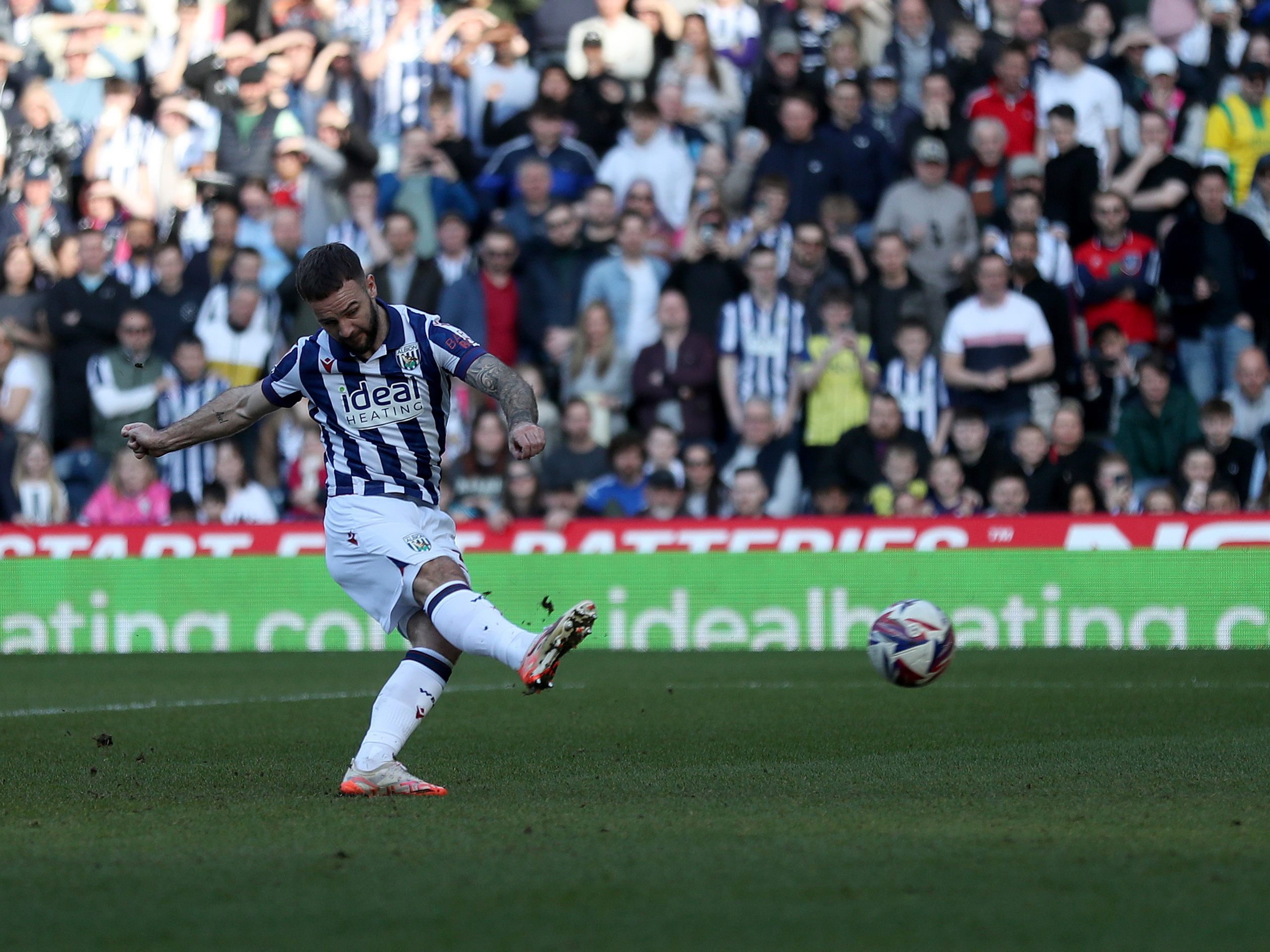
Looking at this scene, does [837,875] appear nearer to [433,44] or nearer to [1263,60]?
[1263,60]

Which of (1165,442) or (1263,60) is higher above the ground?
(1263,60)

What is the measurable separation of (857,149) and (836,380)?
7.99 ft

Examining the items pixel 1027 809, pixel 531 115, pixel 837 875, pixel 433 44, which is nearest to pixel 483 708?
pixel 1027 809

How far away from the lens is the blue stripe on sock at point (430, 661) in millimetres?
7082

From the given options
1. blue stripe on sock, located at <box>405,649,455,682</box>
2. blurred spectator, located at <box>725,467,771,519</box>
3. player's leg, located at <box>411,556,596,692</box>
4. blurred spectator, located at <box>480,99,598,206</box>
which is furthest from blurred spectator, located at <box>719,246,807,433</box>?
player's leg, located at <box>411,556,596,692</box>

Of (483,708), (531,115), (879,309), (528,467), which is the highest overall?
(531,115)

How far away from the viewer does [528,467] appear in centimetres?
1558

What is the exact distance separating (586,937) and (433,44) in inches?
603

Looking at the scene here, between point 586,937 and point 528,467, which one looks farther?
point 528,467

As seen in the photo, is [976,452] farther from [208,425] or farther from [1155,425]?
[208,425]

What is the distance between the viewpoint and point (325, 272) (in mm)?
6734

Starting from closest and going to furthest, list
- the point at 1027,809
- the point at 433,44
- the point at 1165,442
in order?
the point at 1027,809
the point at 1165,442
the point at 433,44

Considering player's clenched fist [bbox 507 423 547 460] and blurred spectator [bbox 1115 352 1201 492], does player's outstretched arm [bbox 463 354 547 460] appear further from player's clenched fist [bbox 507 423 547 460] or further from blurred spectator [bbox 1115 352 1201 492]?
blurred spectator [bbox 1115 352 1201 492]

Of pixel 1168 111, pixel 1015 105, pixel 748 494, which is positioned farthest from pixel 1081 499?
pixel 1168 111
